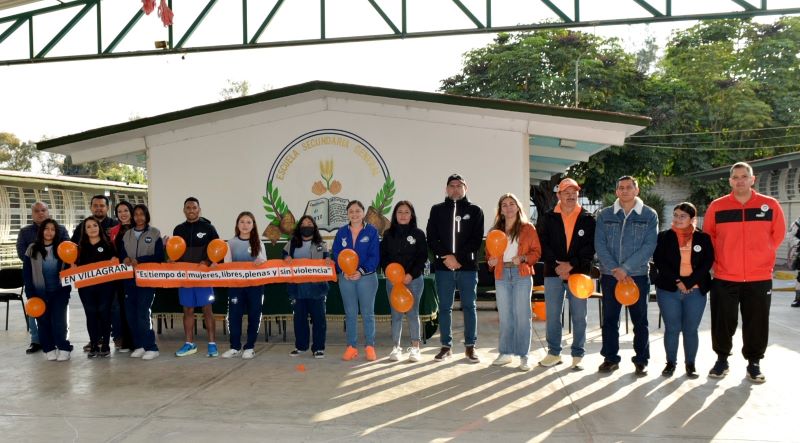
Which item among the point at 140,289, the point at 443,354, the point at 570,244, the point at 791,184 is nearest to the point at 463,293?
the point at 443,354

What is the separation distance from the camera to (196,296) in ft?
22.9

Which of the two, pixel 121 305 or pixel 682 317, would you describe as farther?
pixel 121 305

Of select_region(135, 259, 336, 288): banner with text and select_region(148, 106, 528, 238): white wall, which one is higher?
select_region(148, 106, 528, 238): white wall

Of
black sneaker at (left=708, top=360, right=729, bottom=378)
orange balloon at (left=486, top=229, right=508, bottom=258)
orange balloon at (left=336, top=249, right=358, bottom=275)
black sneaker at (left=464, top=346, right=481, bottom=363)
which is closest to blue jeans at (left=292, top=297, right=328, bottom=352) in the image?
orange balloon at (left=336, top=249, right=358, bottom=275)

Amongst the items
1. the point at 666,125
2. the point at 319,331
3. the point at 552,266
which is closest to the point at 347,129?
the point at 319,331

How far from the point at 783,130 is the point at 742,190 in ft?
89.9

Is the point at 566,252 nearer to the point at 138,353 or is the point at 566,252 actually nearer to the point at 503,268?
the point at 503,268

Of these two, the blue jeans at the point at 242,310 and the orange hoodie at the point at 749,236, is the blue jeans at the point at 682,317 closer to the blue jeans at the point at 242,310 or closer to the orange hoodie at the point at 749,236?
the orange hoodie at the point at 749,236

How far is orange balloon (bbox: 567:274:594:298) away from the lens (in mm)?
5730

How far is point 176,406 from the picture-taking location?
4.95 m

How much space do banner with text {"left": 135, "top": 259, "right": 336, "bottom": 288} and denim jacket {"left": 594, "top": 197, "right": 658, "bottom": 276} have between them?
2.59 m

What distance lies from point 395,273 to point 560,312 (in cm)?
155

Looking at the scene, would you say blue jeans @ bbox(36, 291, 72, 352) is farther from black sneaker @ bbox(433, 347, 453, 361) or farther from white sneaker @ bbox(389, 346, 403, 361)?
black sneaker @ bbox(433, 347, 453, 361)

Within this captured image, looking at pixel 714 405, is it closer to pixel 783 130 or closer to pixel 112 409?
pixel 112 409
